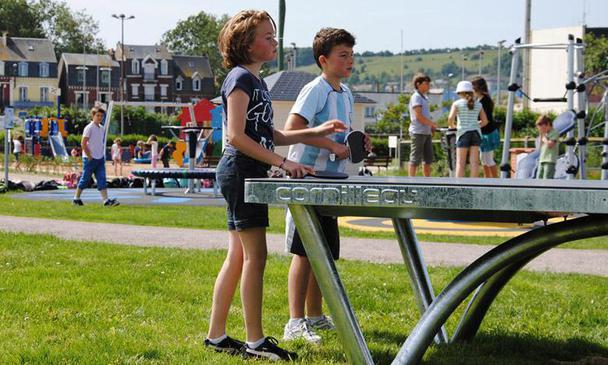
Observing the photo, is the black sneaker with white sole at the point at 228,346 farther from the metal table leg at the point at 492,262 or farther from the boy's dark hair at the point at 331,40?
the boy's dark hair at the point at 331,40

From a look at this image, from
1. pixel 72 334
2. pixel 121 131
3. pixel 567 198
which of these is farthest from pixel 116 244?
pixel 121 131

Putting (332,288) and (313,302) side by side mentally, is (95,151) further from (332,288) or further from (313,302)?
(332,288)

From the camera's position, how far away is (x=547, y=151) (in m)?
14.9

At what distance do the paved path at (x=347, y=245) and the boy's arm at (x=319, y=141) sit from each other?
141 inches

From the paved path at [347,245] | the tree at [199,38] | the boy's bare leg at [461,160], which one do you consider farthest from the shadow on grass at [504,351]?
the tree at [199,38]

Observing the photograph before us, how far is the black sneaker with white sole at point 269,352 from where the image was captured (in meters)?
4.49

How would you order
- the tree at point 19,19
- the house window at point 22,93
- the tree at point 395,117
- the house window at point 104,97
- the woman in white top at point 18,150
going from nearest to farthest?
the woman in white top at point 18,150
the tree at point 395,117
the house window at point 104,97
the house window at point 22,93
the tree at point 19,19

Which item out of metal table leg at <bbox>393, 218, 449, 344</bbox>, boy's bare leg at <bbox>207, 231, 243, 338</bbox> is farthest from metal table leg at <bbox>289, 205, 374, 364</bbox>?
metal table leg at <bbox>393, 218, 449, 344</bbox>

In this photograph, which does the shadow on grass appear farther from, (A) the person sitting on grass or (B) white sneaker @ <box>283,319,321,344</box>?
(A) the person sitting on grass

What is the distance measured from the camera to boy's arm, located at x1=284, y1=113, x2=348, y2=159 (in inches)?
191

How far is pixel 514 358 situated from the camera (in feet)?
15.5

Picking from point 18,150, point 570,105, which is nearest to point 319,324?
point 570,105

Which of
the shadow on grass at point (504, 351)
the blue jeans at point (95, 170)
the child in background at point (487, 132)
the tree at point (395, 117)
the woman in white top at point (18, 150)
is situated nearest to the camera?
the shadow on grass at point (504, 351)

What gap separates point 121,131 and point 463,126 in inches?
2713
